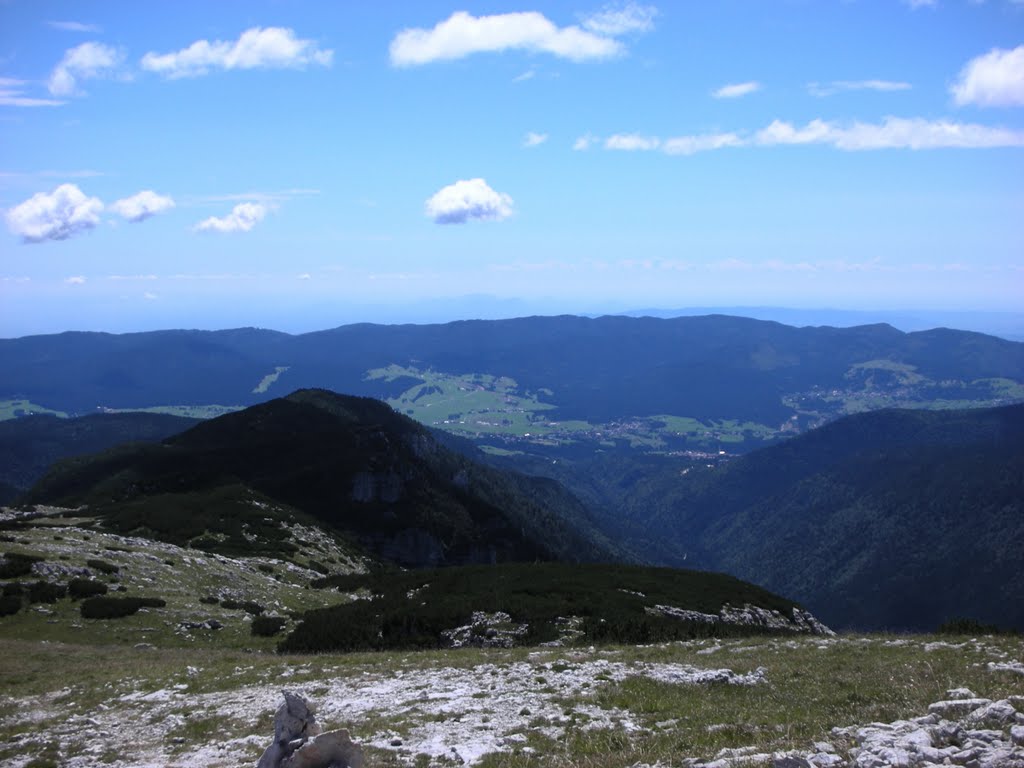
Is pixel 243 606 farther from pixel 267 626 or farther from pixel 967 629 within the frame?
pixel 967 629

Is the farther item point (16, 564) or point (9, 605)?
point (16, 564)

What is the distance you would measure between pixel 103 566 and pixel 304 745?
37180 mm

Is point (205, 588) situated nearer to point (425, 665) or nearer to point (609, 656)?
point (425, 665)

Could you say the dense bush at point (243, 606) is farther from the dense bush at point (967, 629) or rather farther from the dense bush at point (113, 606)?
the dense bush at point (967, 629)

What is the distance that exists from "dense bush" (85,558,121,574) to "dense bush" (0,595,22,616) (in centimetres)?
586

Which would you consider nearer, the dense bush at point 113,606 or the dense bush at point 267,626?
the dense bush at point 113,606

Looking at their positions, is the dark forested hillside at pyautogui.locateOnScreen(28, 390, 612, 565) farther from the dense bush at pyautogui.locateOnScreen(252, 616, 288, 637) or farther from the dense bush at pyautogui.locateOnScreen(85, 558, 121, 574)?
the dense bush at pyautogui.locateOnScreen(252, 616, 288, 637)

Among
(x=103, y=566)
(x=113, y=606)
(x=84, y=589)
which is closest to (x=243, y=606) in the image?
(x=113, y=606)

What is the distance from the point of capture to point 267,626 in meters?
36.1

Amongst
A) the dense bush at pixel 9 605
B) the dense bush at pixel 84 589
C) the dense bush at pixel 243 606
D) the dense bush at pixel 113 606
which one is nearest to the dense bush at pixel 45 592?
the dense bush at pixel 84 589

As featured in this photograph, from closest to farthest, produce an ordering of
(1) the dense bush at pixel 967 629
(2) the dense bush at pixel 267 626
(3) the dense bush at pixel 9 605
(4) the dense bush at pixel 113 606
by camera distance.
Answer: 1. (1) the dense bush at pixel 967 629
2. (3) the dense bush at pixel 9 605
3. (4) the dense bush at pixel 113 606
4. (2) the dense bush at pixel 267 626

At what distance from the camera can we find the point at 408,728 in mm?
17938

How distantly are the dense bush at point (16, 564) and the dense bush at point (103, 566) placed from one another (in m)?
2.67

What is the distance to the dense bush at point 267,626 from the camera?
35562mm
